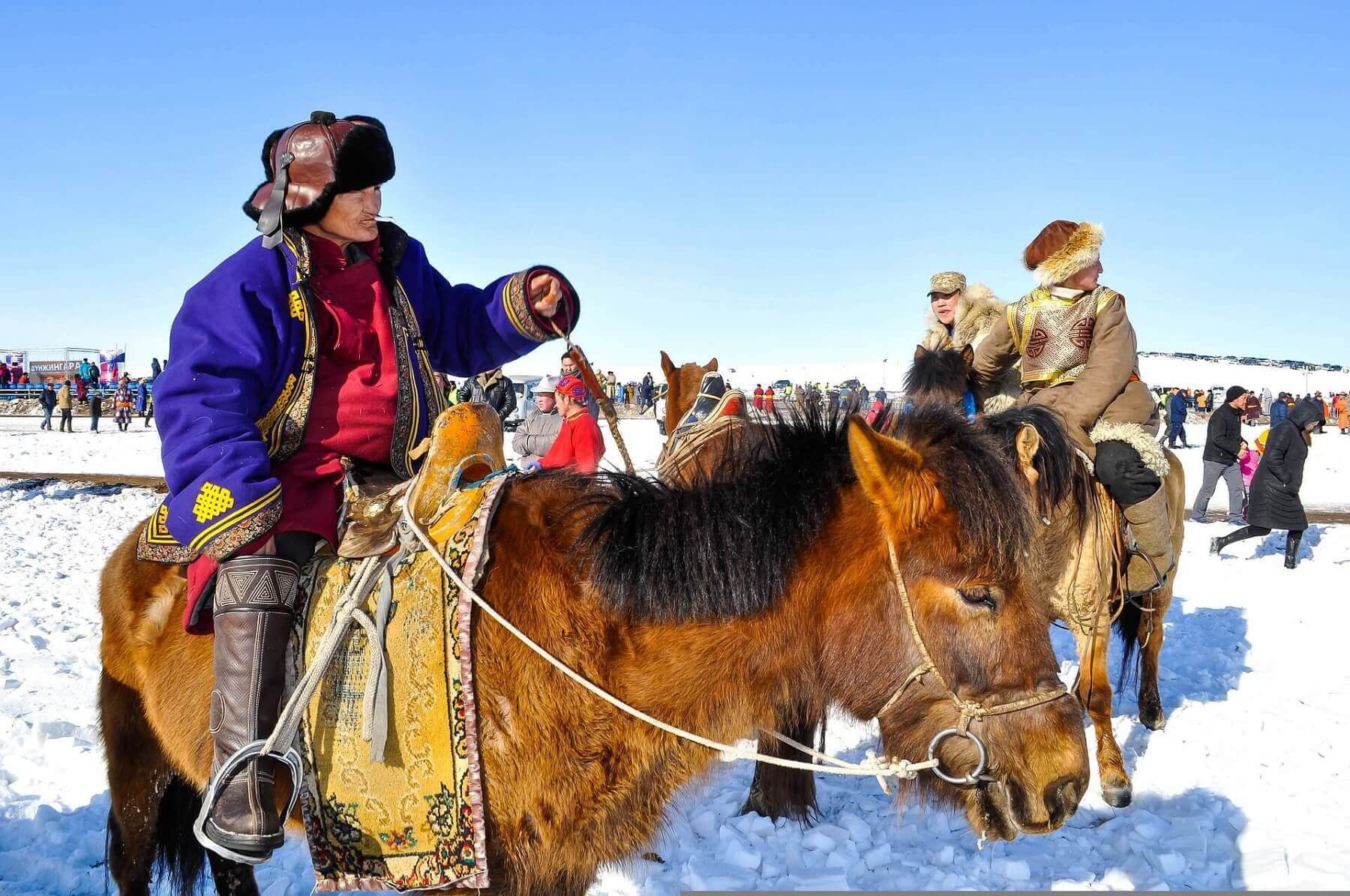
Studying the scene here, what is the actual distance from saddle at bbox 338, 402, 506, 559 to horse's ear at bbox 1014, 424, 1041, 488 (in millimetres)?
1424

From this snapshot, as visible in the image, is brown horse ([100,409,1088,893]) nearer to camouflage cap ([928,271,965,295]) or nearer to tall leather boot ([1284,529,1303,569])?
camouflage cap ([928,271,965,295])

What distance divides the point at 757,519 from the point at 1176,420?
26.9 metres

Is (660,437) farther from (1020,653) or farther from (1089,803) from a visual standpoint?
(1020,653)

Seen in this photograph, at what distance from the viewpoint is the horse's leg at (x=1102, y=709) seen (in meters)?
4.60

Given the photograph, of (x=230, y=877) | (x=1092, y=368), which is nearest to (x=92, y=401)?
(x=230, y=877)

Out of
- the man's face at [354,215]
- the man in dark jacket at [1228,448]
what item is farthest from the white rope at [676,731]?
the man in dark jacket at [1228,448]

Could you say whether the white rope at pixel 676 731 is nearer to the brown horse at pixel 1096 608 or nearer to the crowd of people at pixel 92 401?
the brown horse at pixel 1096 608

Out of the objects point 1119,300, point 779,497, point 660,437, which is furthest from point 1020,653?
point 660,437

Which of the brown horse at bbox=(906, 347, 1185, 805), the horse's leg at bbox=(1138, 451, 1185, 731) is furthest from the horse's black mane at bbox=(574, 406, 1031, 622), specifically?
the horse's leg at bbox=(1138, 451, 1185, 731)

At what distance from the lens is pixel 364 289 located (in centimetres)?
260

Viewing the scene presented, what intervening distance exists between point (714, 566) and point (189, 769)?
173cm

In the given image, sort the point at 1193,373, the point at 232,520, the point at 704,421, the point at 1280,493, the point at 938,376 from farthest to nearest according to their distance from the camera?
the point at 1193,373, the point at 1280,493, the point at 938,376, the point at 704,421, the point at 232,520

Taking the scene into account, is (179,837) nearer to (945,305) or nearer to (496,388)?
(945,305)

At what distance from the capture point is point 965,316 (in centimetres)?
577
